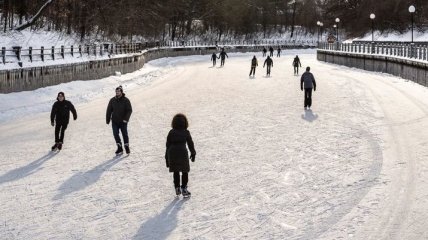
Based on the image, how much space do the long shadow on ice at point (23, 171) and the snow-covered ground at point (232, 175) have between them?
20 mm

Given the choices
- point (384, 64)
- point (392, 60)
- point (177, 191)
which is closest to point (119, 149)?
point (177, 191)

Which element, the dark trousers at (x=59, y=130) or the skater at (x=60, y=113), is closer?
the skater at (x=60, y=113)

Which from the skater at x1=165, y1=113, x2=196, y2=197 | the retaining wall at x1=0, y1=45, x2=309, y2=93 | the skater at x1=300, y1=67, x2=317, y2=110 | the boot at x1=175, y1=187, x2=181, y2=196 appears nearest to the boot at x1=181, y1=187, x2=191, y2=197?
the boot at x1=175, y1=187, x2=181, y2=196

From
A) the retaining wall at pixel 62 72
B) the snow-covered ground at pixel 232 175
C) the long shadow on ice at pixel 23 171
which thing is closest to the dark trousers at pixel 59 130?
the snow-covered ground at pixel 232 175

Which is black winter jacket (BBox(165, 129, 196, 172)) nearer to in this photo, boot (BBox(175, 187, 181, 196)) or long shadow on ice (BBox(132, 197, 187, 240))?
boot (BBox(175, 187, 181, 196))

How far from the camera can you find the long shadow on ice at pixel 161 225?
22.9 feet

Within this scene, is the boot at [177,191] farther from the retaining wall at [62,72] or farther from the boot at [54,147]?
the retaining wall at [62,72]

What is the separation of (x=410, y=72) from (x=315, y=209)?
22775 mm

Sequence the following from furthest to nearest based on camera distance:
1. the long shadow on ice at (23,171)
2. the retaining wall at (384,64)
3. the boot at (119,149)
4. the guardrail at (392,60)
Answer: the guardrail at (392,60) < the retaining wall at (384,64) < the boot at (119,149) < the long shadow on ice at (23,171)

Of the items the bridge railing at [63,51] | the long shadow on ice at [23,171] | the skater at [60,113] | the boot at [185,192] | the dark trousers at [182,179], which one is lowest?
the boot at [185,192]

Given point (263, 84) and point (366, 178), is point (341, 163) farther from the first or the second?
point (263, 84)

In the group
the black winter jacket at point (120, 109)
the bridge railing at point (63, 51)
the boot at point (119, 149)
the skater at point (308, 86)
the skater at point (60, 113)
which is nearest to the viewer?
the black winter jacket at point (120, 109)

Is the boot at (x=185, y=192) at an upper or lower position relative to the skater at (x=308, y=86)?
lower

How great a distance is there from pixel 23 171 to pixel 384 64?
2898cm
